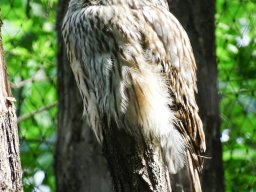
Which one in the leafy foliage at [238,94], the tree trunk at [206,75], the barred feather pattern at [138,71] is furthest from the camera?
the leafy foliage at [238,94]

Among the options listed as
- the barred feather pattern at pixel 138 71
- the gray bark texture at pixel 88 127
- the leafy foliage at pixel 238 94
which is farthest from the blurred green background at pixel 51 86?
the barred feather pattern at pixel 138 71

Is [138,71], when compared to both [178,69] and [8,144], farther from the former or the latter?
[8,144]

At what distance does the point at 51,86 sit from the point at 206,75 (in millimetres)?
1537

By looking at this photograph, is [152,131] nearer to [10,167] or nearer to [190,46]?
[190,46]

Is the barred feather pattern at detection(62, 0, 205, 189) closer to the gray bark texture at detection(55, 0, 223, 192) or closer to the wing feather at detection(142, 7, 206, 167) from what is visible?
the wing feather at detection(142, 7, 206, 167)

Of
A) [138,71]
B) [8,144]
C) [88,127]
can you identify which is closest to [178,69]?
[138,71]

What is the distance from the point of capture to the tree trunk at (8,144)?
3205mm

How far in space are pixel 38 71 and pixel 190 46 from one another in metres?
1.79

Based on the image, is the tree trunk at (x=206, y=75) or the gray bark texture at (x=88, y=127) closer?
the gray bark texture at (x=88, y=127)

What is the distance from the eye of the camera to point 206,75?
5133mm

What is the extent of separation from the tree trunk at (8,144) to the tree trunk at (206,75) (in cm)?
197

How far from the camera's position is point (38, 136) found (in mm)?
6480

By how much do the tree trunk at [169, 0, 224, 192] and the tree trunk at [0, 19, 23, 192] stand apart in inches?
77.4

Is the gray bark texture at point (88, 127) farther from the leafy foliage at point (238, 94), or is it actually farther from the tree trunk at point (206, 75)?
the leafy foliage at point (238, 94)
